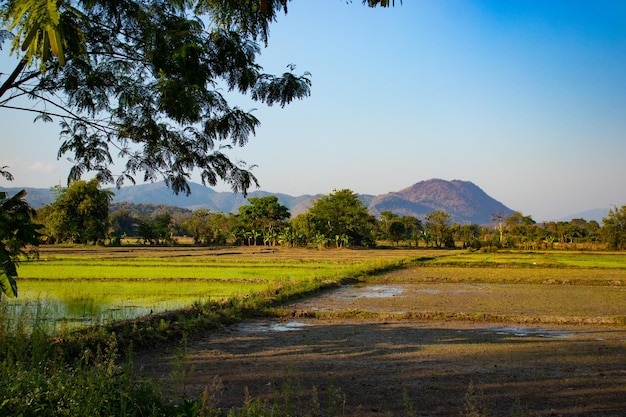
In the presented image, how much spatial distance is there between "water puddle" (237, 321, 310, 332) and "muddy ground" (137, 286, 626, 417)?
1.0 inches

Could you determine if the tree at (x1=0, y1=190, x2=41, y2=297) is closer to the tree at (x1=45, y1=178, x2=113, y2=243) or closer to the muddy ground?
the muddy ground

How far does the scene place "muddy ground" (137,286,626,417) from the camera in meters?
5.13

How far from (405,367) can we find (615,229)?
62.6 meters

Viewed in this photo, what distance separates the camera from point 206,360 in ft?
24.0

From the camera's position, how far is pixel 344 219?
70.8 m

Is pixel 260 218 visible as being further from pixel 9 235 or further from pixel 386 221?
pixel 9 235

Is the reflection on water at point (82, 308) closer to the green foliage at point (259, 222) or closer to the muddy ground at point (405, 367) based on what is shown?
the muddy ground at point (405, 367)

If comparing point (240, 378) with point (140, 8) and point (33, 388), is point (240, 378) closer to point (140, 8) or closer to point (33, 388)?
point (33, 388)

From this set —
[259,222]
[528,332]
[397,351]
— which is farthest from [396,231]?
[397,351]

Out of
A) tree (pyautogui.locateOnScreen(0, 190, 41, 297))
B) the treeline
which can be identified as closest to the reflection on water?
tree (pyautogui.locateOnScreen(0, 190, 41, 297))

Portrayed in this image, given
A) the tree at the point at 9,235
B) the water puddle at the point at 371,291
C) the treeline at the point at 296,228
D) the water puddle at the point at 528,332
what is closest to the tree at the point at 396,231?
the treeline at the point at 296,228

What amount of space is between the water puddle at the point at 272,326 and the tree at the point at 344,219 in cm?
5633

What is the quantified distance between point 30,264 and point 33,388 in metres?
25.5

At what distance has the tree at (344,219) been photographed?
68875 mm
